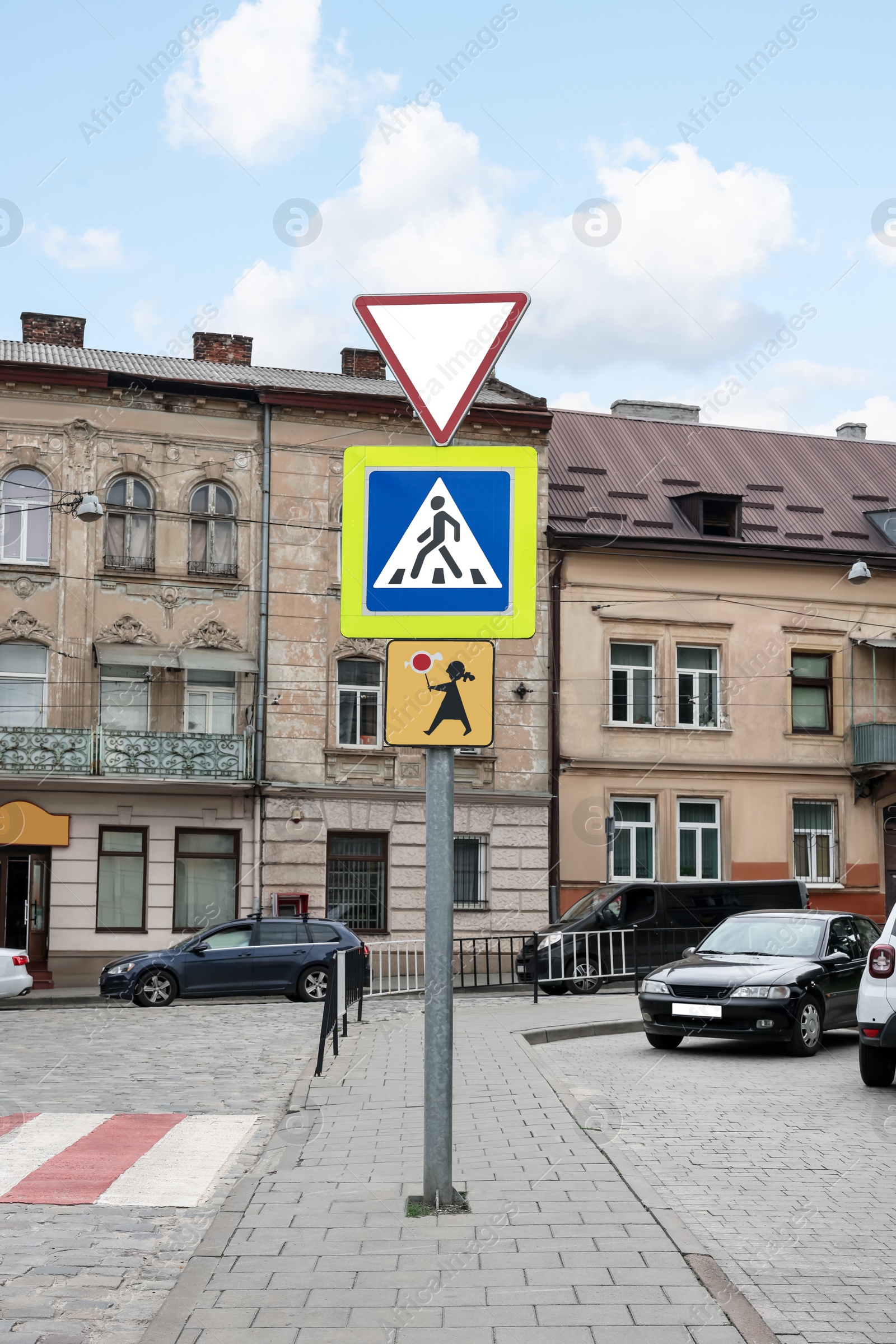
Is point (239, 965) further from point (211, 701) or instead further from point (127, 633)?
point (127, 633)

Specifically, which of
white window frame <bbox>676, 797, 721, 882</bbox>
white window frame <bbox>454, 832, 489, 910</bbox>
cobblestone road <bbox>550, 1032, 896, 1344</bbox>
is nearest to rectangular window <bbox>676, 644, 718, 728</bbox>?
white window frame <bbox>676, 797, 721, 882</bbox>

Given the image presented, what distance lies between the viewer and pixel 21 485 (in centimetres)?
2912

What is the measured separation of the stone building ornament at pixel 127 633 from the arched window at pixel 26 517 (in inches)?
70.0

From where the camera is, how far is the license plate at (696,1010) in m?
14.9

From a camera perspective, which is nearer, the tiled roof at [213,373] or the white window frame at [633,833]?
the tiled roof at [213,373]

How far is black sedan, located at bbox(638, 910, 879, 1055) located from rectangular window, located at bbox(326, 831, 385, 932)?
14444 mm

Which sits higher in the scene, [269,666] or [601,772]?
[269,666]

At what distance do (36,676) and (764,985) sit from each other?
18.1m

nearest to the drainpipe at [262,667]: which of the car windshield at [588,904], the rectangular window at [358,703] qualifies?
the rectangular window at [358,703]

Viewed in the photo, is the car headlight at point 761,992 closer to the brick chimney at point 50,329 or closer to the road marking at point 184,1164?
the road marking at point 184,1164

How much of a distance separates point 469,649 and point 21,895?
928 inches

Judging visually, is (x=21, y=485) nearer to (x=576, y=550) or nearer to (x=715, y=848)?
(x=576, y=550)

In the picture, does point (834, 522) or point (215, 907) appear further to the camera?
point (834, 522)

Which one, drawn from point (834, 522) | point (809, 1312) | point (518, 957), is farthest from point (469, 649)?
point (834, 522)
